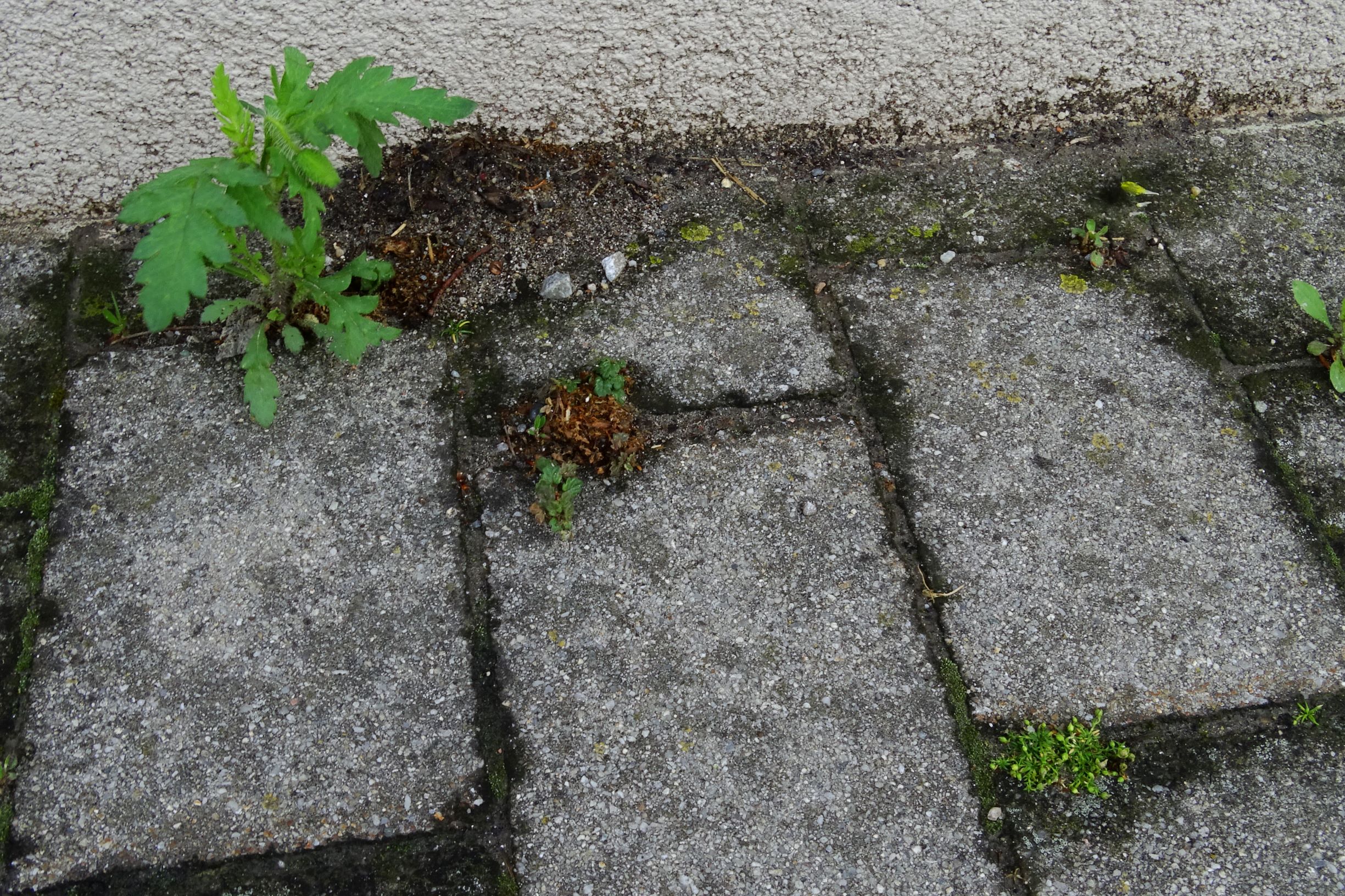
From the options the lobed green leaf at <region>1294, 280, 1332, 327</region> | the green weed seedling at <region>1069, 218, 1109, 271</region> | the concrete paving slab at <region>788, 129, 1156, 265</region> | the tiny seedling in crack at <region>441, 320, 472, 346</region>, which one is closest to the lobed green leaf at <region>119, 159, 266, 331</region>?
the tiny seedling in crack at <region>441, 320, 472, 346</region>

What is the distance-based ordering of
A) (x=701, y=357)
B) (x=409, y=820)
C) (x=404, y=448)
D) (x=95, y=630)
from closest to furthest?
(x=409, y=820), (x=95, y=630), (x=404, y=448), (x=701, y=357)

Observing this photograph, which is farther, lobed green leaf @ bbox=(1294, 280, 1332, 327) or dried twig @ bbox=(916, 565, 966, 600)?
lobed green leaf @ bbox=(1294, 280, 1332, 327)

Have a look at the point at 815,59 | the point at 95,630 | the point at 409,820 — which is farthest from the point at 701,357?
the point at 95,630

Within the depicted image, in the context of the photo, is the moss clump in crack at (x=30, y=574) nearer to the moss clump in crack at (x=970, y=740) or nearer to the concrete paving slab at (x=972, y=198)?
the moss clump in crack at (x=970, y=740)

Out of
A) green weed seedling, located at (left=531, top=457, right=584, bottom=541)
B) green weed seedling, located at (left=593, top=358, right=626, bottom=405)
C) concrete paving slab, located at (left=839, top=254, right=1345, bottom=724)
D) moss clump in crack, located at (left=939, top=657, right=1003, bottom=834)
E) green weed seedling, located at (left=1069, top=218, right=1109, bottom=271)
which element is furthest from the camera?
green weed seedling, located at (left=1069, top=218, right=1109, bottom=271)

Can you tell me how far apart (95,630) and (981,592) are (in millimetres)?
1918

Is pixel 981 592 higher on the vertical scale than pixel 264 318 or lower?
lower

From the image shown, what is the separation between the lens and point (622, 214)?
8.57 feet

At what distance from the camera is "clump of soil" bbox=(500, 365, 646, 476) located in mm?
2180

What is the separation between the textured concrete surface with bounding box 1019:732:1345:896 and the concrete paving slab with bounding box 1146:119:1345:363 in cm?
105

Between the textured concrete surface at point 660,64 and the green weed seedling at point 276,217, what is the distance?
23 centimetres

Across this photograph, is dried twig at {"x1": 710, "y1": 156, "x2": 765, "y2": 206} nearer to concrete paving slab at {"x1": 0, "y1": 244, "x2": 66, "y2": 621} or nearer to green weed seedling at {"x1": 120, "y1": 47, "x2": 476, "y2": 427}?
green weed seedling at {"x1": 120, "y1": 47, "x2": 476, "y2": 427}

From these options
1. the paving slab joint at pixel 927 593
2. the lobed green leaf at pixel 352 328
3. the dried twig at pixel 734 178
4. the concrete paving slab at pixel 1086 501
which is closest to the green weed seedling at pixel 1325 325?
the concrete paving slab at pixel 1086 501

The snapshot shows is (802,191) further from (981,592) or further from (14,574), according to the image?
(14,574)
